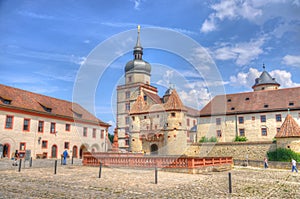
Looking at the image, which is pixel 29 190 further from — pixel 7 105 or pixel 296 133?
pixel 296 133

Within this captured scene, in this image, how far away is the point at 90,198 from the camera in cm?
834

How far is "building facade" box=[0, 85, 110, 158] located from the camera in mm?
31312

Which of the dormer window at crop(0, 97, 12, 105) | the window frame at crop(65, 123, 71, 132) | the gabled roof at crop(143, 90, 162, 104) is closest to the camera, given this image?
the dormer window at crop(0, 97, 12, 105)

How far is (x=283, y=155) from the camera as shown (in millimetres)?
30516

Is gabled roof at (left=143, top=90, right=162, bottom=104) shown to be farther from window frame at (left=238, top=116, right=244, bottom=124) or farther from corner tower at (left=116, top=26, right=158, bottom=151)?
window frame at (left=238, top=116, right=244, bottom=124)

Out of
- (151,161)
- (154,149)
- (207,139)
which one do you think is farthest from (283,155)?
(154,149)

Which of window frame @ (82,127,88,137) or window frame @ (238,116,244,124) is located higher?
Answer: window frame @ (238,116,244,124)

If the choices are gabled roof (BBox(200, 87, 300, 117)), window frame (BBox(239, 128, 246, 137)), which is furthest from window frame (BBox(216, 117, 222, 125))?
window frame (BBox(239, 128, 246, 137))

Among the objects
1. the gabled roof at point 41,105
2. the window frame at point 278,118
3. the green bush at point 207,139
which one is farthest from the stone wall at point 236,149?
the gabled roof at point 41,105

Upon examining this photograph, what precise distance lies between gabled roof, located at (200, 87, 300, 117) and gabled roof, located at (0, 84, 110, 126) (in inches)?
875

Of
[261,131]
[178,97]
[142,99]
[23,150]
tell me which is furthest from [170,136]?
[23,150]

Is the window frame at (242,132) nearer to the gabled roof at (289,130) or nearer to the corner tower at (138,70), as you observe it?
the gabled roof at (289,130)

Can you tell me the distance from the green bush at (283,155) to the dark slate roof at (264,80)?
25155 millimetres

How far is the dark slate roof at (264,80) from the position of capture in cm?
5404
